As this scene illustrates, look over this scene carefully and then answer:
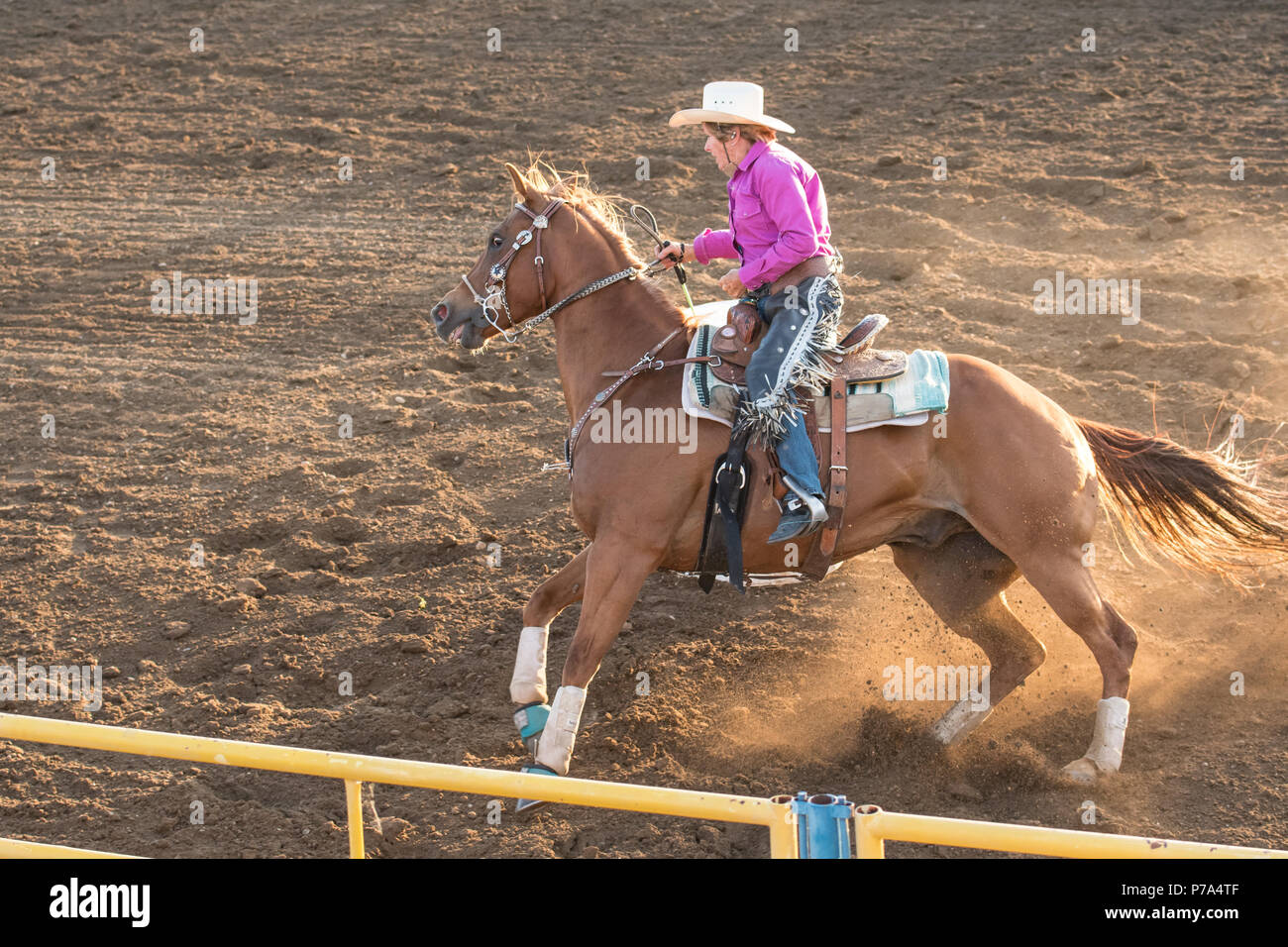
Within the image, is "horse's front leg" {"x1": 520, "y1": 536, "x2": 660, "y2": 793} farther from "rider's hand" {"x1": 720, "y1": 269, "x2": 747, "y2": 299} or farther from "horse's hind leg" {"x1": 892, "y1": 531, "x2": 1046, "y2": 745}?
"horse's hind leg" {"x1": 892, "y1": 531, "x2": 1046, "y2": 745}

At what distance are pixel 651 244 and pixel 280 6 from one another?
8.45 meters

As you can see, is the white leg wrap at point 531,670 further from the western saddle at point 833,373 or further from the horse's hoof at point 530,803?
the western saddle at point 833,373

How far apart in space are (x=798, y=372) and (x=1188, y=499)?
208cm

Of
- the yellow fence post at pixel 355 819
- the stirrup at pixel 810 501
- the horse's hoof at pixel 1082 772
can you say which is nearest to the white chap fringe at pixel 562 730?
the stirrup at pixel 810 501

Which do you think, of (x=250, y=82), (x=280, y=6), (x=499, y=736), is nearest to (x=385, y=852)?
(x=499, y=736)

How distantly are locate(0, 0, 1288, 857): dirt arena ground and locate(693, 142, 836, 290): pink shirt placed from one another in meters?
2.30

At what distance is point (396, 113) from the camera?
567 inches

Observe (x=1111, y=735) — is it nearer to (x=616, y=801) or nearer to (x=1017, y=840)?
(x=1017, y=840)

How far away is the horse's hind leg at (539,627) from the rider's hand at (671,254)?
1.44 meters

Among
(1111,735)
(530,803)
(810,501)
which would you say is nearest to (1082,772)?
A: (1111,735)

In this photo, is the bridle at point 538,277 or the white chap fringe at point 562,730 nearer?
the white chap fringe at point 562,730

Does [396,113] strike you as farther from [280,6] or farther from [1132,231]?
[1132,231]

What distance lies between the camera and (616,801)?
316 centimetres

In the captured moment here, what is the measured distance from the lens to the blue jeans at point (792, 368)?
556cm
